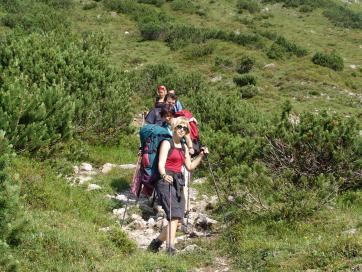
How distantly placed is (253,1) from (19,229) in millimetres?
53871

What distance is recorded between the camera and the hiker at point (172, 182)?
7.38 metres

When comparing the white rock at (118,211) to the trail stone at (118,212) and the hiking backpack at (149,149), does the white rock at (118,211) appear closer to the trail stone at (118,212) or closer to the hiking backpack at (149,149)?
the trail stone at (118,212)

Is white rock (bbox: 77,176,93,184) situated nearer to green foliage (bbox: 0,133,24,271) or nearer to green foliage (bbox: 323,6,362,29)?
green foliage (bbox: 0,133,24,271)

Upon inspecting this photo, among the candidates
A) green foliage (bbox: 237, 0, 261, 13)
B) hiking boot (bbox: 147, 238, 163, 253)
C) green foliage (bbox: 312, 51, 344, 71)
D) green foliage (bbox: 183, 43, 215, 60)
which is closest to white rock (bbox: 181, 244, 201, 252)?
hiking boot (bbox: 147, 238, 163, 253)

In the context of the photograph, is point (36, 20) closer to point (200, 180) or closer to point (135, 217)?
point (200, 180)

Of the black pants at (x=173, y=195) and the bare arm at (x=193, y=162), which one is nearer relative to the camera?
the black pants at (x=173, y=195)

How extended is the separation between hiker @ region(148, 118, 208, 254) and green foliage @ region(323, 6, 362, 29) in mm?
48361

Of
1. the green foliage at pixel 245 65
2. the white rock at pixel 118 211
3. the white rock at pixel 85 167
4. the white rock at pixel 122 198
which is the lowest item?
the green foliage at pixel 245 65

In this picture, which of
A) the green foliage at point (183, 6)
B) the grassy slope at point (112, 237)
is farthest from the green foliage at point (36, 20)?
the grassy slope at point (112, 237)

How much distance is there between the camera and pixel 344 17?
181ft

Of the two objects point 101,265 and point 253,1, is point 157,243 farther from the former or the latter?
point 253,1

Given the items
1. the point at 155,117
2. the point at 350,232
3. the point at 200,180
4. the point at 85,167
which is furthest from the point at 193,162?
the point at 85,167

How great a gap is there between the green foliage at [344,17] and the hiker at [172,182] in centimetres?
4836

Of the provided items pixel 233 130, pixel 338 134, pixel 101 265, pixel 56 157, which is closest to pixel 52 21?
pixel 233 130
